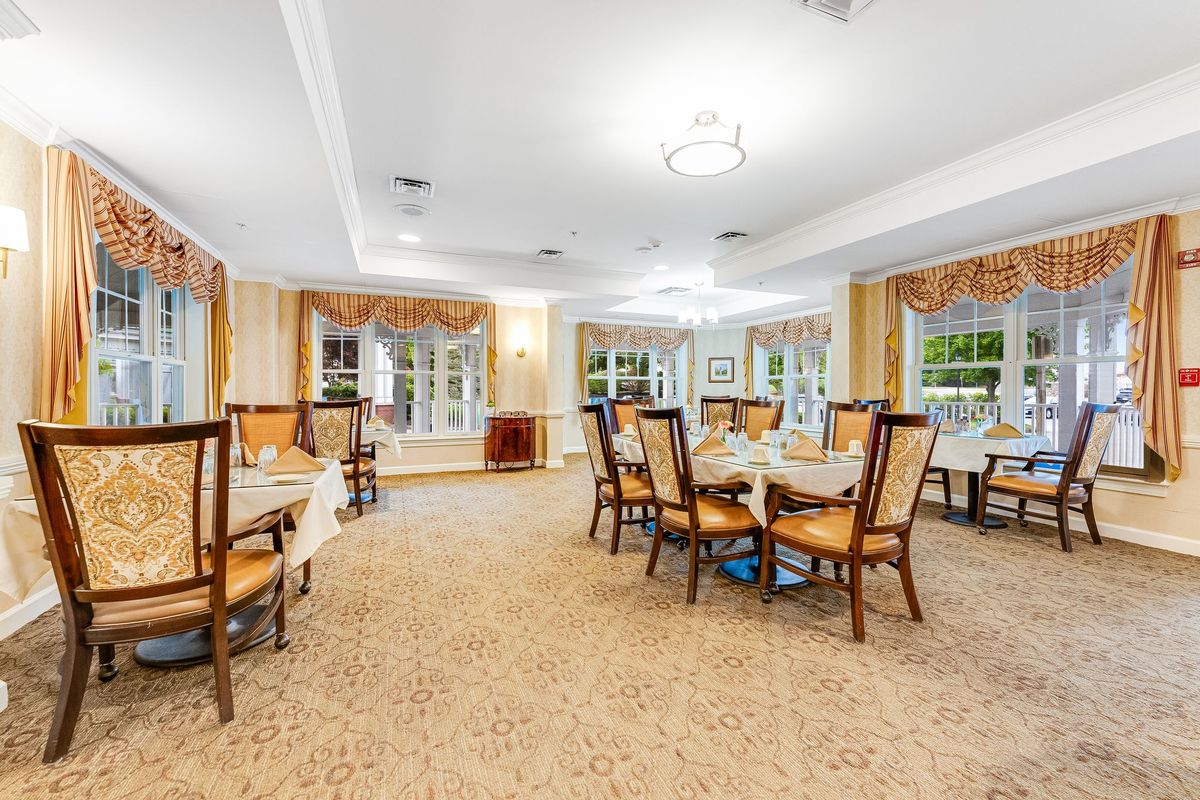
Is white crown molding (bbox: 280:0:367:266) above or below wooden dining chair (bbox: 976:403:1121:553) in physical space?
above

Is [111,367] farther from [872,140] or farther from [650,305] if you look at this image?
[650,305]

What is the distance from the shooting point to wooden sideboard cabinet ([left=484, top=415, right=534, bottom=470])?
7.03m

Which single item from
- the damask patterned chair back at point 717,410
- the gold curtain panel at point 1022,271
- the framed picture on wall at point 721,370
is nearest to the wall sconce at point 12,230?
the damask patterned chair back at point 717,410

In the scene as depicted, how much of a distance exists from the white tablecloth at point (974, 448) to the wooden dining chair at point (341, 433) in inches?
189

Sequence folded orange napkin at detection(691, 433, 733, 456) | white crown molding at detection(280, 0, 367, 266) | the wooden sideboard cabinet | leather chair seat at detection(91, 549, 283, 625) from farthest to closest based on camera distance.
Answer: the wooden sideboard cabinet → folded orange napkin at detection(691, 433, 733, 456) → white crown molding at detection(280, 0, 367, 266) → leather chair seat at detection(91, 549, 283, 625)

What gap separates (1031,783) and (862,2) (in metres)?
2.88

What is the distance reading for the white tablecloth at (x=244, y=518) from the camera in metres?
1.83

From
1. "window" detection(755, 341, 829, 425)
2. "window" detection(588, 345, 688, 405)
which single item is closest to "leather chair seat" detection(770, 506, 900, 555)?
"window" detection(755, 341, 829, 425)

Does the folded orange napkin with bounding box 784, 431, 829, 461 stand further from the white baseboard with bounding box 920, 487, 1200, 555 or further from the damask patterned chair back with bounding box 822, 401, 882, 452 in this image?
the white baseboard with bounding box 920, 487, 1200, 555

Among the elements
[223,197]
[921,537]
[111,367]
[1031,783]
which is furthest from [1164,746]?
[111,367]

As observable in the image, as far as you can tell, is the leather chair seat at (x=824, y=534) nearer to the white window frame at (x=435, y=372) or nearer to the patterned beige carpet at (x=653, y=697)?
the patterned beige carpet at (x=653, y=697)

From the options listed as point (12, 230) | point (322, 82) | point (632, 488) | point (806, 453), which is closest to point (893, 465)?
point (806, 453)

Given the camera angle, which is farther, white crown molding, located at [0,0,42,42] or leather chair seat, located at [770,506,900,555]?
leather chair seat, located at [770,506,900,555]

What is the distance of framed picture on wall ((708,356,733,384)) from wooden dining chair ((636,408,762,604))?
6893mm
